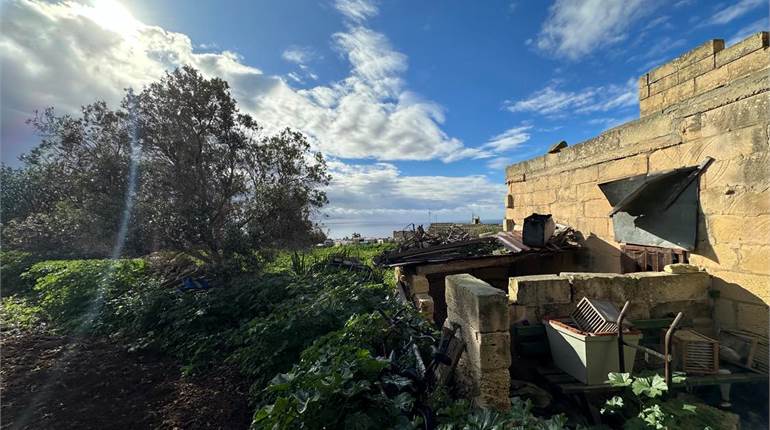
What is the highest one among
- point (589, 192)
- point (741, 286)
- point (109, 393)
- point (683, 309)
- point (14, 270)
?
point (589, 192)

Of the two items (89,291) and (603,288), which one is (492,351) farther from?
(89,291)

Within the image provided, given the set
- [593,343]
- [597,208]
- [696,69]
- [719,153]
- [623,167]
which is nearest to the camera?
[593,343]

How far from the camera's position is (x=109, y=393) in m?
4.05

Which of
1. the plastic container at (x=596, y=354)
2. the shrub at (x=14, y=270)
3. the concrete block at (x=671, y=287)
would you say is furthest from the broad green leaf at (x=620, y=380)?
the shrub at (x=14, y=270)

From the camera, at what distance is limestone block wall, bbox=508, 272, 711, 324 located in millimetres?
3320

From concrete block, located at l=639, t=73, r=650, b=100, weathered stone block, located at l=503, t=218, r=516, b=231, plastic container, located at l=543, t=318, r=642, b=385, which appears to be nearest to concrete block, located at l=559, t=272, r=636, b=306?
plastic container, located at l=543, t=318, r=642, b=385

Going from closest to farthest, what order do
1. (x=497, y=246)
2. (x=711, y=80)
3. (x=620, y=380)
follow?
(x=620, y=380), (x=711, y=80), (x=497, y=246)

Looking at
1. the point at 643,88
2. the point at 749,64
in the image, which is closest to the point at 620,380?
the point at 749,64

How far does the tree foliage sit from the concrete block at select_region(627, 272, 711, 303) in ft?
25.3

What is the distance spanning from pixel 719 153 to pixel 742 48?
121cm

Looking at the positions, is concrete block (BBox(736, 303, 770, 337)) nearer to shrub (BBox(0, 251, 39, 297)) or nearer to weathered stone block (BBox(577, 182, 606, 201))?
weathered stone block (BBox(577, 182, 606, 201))

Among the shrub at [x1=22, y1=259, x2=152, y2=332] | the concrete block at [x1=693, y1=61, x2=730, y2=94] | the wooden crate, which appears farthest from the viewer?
the shrub at [x1=22, y1=259, x2=152, y2=332]

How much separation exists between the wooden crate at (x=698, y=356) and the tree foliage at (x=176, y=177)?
8.12 metres

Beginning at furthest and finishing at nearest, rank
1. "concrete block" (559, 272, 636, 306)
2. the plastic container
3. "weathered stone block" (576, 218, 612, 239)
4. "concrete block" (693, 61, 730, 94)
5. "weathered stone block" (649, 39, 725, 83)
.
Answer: "weathered stone block" (576, 218, 612, 239)
"weathered stone block" (649, 39, 725, 83)
"concrete block" (693, 61, 730, 94)
"concrete block" (559, 272, 636, 306)
the plastic container
